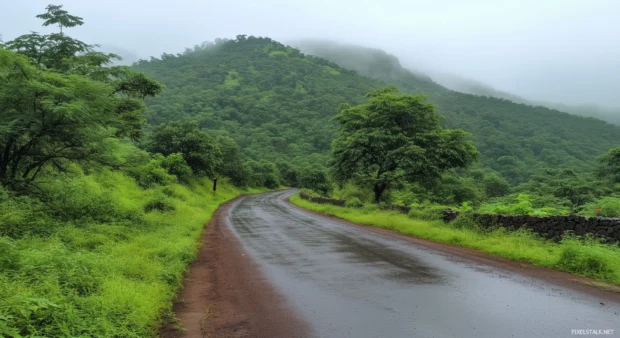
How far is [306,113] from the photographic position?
110m

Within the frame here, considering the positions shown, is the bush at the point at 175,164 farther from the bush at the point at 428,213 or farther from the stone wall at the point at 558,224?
the stone wall at the point at 558,224

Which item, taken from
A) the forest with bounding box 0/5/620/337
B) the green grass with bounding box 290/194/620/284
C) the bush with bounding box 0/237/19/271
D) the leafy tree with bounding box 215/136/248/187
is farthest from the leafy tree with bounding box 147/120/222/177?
the bush with bounding box 0/237/19/271

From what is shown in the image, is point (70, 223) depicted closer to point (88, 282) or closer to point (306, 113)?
point (88, 282)

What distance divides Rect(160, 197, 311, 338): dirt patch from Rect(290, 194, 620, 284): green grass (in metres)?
6.76

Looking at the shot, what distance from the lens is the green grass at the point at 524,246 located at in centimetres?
827

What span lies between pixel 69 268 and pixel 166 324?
6.57 ft

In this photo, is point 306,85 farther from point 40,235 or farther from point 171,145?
point 40,235

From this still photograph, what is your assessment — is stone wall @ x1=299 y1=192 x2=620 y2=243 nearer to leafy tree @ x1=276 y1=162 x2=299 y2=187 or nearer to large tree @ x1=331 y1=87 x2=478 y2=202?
large tree @ x1=331 y1=87 x2=478 y2=202

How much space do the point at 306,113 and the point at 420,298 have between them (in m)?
105

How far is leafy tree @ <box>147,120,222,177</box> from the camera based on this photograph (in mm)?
39031

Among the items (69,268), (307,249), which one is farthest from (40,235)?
(307,249)

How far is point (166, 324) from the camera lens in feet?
19.1

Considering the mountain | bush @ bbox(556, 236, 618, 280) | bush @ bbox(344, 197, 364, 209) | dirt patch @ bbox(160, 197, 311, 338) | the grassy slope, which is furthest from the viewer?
the mountain

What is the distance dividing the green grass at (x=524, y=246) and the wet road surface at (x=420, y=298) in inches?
59.4
